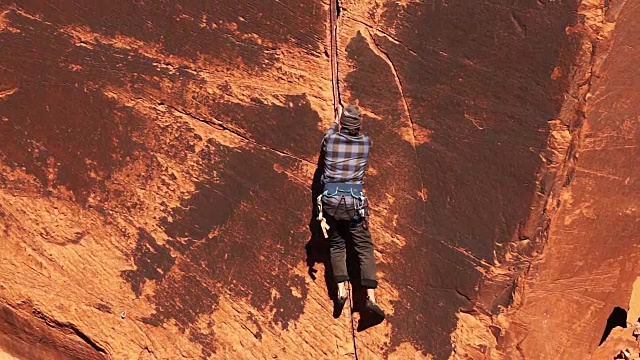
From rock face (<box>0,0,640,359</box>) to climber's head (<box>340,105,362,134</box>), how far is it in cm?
38

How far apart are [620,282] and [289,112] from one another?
259cm

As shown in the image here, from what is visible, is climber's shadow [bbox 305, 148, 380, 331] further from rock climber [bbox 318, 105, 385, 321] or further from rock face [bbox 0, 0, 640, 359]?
rock climber [bbox 318, 105, 385, 321]

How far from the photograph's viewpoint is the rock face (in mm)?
4480

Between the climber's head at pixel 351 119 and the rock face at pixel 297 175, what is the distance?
383mm

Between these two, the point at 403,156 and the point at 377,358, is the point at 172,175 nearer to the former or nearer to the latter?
the point at 403,156

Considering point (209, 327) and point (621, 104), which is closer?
point (621, 104)

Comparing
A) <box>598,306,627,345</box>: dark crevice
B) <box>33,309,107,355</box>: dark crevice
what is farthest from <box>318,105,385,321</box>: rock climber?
<box>33,309,107,355</box>: dark crevice

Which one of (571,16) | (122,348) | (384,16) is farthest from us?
(122,348)

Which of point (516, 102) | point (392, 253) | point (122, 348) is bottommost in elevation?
point (122, 348)

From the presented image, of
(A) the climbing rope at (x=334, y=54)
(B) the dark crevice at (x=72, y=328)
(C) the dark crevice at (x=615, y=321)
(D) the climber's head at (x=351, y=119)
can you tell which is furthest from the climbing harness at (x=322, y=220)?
(C) the dark crevice at (x=615, y=321)

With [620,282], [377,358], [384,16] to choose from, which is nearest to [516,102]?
[384,16]

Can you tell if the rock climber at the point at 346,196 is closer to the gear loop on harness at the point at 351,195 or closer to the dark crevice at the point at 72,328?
the gear loop on harness at the point at 351,195

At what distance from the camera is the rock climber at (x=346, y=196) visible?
4.44 metres

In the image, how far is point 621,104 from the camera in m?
4.46
